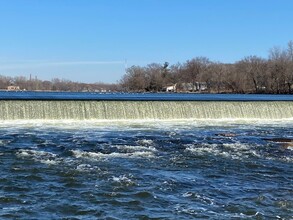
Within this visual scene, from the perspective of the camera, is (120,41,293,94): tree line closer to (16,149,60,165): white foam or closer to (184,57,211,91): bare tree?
(184,57,211,91): bare tree

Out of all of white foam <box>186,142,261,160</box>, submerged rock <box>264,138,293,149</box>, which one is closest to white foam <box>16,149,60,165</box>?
white foam <box>186,142,261,160</box>

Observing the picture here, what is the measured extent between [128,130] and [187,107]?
27.1 ft

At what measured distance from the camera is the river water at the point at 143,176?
813 cm

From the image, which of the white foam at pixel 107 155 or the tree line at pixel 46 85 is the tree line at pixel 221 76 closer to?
the tree line at pixel 46 85

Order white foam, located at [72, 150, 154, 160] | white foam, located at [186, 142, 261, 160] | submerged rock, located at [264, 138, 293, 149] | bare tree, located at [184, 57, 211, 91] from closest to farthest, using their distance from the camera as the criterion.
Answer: white foam, located at [72, 150, 154, 160] → white foam, located at [186, 142, 261, 160] → submerged rock, located at [264, 138, 293, 149] → bare tree, located at [184, 57, 211, 91]

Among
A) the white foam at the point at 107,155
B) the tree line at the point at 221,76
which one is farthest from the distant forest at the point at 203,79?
the white foam at the point at 107,155

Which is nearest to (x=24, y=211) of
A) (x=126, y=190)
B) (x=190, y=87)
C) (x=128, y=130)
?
(x=126, y=190)

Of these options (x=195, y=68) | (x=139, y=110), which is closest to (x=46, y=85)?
(x=195, y=68)

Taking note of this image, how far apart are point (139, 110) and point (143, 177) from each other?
686 inches

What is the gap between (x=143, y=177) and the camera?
1071 centimetres

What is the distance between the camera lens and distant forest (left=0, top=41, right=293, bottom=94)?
8819cm

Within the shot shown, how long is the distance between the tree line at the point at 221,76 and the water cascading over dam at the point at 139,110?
54924 millimetres

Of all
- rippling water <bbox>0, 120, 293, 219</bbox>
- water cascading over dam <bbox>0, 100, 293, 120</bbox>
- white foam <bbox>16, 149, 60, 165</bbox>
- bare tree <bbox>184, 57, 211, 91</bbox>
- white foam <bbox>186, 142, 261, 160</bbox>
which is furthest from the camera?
bare tree <bbox>184, 57, 211, 91</bbox>

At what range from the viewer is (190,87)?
116812 mm
